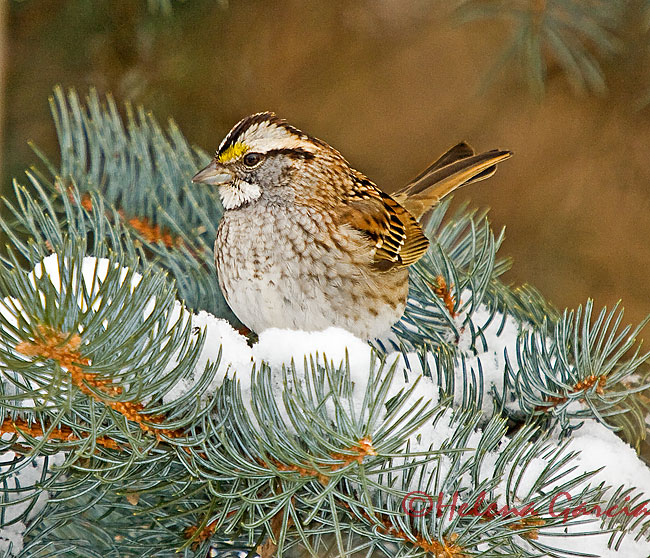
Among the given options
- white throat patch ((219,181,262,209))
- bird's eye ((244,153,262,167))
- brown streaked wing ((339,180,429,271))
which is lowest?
brown streaked wing ((339,180,429,271))

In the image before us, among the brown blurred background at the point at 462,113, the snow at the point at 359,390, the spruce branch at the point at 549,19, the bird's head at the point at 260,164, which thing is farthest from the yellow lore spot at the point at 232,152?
the brown blurred background at the point at 462,113

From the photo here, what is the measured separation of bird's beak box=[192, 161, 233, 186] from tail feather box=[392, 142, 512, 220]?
29.6 inches

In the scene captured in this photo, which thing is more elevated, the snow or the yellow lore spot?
the yellow lore spot

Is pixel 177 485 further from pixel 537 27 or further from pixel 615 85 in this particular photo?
pixel 615 85

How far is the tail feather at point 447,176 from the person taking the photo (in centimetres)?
230

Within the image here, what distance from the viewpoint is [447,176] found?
92.0 inches

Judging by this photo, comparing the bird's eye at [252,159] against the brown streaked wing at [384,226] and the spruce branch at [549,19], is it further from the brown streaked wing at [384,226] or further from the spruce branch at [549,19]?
the spruce branch at [549,19]

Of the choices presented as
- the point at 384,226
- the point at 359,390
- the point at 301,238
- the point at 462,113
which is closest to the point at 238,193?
the point at 301,238

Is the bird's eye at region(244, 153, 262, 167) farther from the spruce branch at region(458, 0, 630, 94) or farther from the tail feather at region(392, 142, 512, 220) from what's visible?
the spruce branch at region(458, 0, 630, 94)

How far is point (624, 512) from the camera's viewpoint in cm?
104

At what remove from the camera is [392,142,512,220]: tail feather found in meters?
2.30

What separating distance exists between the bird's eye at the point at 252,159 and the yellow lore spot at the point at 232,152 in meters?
0.02

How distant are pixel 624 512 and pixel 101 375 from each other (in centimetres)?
70

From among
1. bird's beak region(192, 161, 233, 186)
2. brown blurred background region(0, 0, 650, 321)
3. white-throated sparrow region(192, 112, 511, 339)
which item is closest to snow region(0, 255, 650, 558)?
white-throated sparrow region(192, 112, 511, 339)
